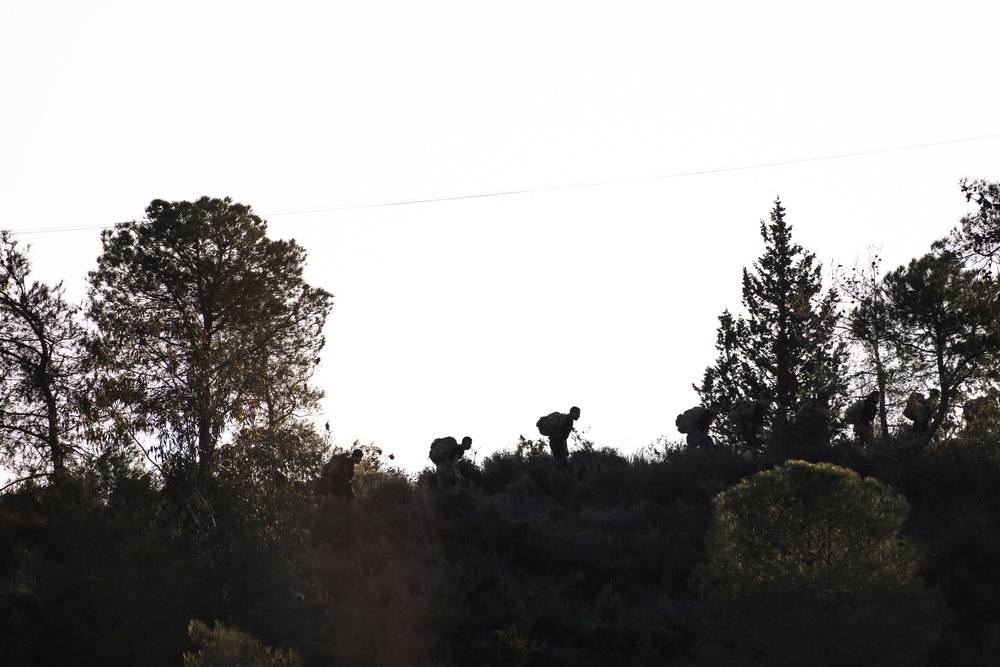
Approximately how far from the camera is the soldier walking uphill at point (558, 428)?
1165 inches

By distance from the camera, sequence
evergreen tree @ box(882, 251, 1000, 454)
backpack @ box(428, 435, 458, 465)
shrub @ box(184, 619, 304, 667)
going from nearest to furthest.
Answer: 1. shrub @ box(184, 619, 304, 667)
2. evergreen tree @ box(882, 251, 1000, 454)
3. backpack @ box(428, 435, 458, 465)

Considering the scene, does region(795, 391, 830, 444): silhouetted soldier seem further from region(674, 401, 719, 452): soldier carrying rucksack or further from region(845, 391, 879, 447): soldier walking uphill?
region(674, 401, 719, 452): soldier carrying rucksack

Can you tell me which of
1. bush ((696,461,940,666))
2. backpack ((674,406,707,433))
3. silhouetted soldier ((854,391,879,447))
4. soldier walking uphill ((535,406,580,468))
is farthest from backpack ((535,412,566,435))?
bush ((696,461,940,666))

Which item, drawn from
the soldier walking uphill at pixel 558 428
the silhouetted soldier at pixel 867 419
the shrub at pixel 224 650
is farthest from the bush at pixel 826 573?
the soldier walking uphill at pixel 558 428

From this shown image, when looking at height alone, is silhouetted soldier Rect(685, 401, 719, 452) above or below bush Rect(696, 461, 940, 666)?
above

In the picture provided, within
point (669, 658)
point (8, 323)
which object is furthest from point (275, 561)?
point (8, 323)

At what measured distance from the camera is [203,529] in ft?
59.4

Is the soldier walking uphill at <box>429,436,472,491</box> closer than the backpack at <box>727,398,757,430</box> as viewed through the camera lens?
Yes

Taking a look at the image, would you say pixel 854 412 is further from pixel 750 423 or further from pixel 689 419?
pixel 689 419

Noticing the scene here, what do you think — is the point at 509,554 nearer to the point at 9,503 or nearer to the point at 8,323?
the point at 9,503

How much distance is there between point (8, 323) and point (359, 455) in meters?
8.71

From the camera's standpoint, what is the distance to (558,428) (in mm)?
29797

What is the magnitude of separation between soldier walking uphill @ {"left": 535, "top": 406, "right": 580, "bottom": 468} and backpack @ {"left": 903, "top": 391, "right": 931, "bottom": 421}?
8.23 meters

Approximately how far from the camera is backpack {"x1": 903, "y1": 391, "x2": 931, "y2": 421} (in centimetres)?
2589
